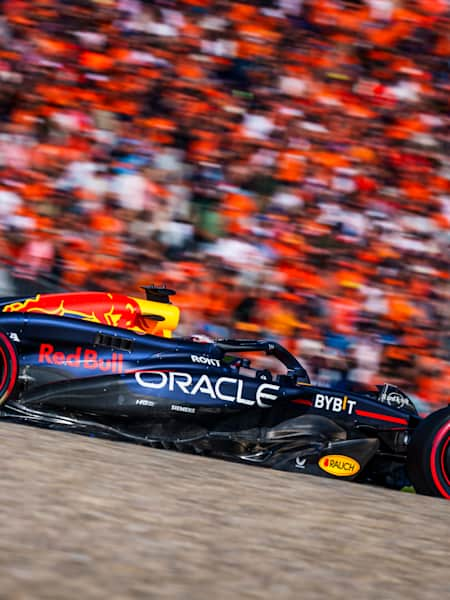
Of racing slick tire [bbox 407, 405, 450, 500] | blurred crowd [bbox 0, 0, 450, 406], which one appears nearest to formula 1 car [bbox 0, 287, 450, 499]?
racing slick tire [bbox 407, 405, 450, 500]

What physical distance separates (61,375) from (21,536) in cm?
220

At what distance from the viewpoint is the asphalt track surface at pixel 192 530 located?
2.69 meters

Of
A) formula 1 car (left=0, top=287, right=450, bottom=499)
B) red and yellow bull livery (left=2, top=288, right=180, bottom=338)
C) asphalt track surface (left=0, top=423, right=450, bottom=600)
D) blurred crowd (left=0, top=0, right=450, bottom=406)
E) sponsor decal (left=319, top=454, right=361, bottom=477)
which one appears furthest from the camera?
blurred crowd (left=0, top=0, right=450, bottom=406)

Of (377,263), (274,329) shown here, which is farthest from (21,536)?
(377,263)

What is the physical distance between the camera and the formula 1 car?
4.96m

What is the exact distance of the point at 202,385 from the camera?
16.6ft

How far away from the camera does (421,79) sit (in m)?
7.84

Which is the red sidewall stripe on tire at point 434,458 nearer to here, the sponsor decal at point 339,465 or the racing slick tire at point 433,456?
the racing slick tire at point 433,456

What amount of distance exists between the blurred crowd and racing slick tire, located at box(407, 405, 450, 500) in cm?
224

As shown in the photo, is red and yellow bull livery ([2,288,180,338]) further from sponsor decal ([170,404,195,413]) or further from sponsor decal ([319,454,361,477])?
sponsor decal ([319,454,361,477])

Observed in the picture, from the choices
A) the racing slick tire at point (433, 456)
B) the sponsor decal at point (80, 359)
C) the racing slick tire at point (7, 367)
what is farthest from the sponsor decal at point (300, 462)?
the racing slick tire at point (7, 367)

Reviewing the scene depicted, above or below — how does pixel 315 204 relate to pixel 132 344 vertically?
above

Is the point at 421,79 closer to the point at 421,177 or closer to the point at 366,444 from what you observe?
the point at 421,177

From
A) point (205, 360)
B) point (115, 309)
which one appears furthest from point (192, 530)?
point (115, 309)
